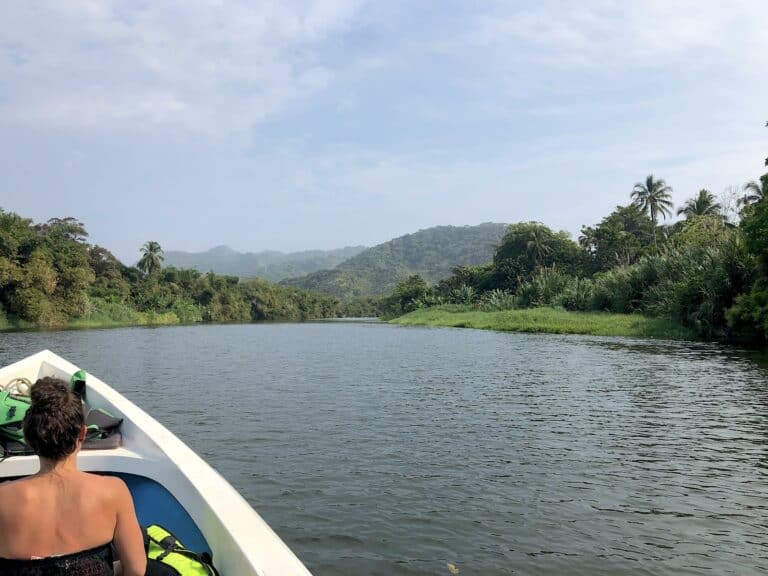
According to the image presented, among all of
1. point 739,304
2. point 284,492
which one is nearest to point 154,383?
point 284,492

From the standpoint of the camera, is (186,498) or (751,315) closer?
(186,498)

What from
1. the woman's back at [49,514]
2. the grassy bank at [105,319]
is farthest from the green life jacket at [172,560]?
the grassy bank at [105,319]

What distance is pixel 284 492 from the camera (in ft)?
22.1

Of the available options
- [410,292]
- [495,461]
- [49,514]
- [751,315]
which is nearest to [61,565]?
[49,514]

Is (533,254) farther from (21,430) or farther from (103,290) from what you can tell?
(21,430)

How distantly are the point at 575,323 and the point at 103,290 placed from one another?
55.7 metres

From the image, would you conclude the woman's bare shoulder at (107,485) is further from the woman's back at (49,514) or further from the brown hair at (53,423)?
the brown hair at (53,423)

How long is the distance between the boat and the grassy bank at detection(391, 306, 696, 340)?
2868 cm

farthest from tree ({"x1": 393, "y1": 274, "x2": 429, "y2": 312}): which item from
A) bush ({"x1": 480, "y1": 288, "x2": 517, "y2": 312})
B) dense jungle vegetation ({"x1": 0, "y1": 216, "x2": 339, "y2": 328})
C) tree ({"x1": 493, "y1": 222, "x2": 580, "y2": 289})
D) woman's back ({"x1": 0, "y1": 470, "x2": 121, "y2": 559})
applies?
woman's back ({"x1": 0, "y1": 470, "x2": 121, "y2": 559})

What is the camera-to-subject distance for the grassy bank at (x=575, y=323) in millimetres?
29125

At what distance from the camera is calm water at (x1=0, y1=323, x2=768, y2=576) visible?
5.27 meters

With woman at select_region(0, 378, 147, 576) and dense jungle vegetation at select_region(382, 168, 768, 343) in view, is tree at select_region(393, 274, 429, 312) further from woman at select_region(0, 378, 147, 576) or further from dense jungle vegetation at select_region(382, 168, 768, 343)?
woman at select_region(0, 378, 147, 576)

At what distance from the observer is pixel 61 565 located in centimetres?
219

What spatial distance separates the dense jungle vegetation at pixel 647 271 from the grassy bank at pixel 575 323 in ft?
3.33
